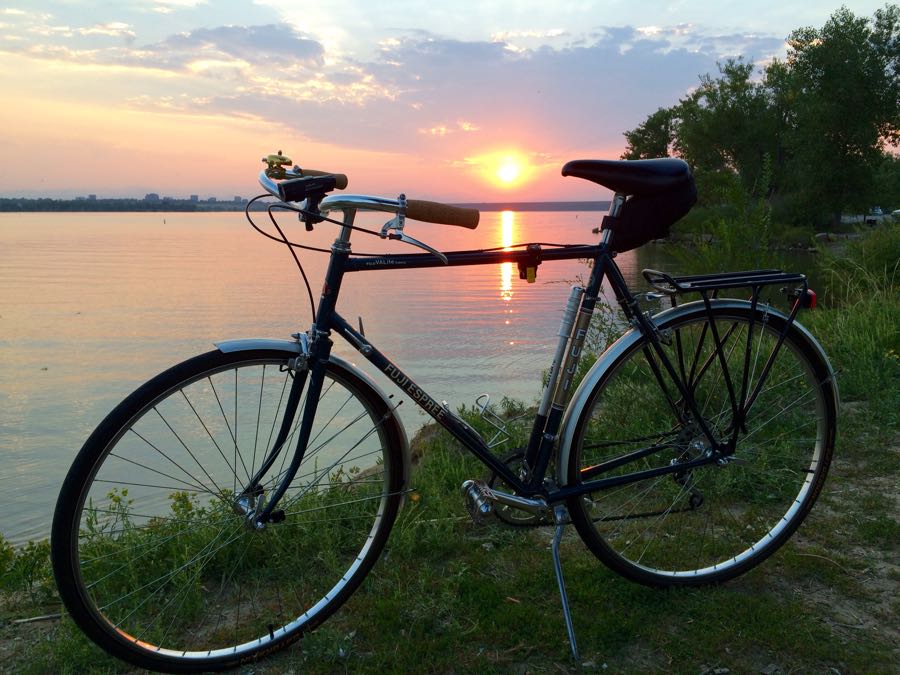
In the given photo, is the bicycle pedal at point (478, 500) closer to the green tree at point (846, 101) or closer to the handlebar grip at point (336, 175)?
the handlebar grip at point (336, 175)

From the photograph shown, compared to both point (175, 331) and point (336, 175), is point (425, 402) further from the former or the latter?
point (175, 331)

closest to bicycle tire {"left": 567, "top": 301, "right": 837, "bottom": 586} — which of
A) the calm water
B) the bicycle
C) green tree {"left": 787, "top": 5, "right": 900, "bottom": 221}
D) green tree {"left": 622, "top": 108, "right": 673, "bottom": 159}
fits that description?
the bicycle

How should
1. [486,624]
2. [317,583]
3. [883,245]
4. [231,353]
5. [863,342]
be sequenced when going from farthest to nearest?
1. [883,245]
2. [863,342]
3. [317,583]
4. [486,624]
5. [231,353]

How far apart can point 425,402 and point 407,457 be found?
9.0 inches

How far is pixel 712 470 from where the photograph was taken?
360 centimetres

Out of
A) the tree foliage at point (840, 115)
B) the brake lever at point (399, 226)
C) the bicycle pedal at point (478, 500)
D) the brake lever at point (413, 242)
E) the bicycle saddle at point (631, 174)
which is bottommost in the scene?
the bicycle pedal at point (478, 500)

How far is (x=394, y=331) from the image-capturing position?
48.0ft

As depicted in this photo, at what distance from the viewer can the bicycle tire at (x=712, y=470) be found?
2750mm

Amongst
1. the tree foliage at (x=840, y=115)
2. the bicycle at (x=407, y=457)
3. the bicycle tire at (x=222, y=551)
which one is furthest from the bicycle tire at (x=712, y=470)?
the tree foliage at (x=840, y=115)

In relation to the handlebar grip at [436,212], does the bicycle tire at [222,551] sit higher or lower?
lower

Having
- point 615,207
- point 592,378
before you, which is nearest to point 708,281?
point 615,207

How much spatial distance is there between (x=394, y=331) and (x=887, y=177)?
4200 cm

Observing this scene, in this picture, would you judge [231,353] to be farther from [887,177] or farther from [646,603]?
[887,177]

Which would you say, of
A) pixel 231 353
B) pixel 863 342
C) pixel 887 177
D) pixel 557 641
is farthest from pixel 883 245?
pixel 887 177
